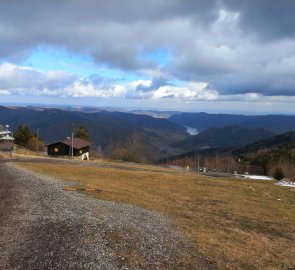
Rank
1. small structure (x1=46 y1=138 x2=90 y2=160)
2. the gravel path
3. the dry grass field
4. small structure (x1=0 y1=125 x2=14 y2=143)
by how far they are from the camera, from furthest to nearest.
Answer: small structure (x1=0 y1=125 x2=14 y2=143)
small structure (x1=46 y1=138 x2=90 y2=160)
the dry grass field
the gravel path

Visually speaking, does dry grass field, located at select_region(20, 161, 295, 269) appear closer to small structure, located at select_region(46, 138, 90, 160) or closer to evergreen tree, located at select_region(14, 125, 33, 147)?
small structure, located at select_region(46, 138, 90, 160)

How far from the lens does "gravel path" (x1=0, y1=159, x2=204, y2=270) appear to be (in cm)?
1470

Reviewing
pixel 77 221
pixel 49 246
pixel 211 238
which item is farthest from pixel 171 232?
pixel 49 246

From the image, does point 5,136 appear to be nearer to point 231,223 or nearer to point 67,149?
point 67,149

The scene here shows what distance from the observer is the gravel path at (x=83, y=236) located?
14.7 metres

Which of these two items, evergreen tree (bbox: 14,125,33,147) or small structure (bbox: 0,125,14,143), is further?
evergreen tree (bbox: 14,125,33,147)

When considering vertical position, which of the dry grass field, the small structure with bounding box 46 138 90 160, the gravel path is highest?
the gravel path

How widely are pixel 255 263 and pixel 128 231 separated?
21.7 feet

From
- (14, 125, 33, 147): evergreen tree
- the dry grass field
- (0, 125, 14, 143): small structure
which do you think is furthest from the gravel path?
(14, 125, 33, 147): evergreen tree

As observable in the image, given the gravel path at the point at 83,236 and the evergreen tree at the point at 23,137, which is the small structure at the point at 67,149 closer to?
the evergreen tree at the point at 23,137

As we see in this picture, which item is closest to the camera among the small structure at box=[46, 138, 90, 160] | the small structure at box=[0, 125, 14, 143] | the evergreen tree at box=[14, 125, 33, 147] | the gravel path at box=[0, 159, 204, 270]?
the gravel path at box=[0, 159, 204, 270]

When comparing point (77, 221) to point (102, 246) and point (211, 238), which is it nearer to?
point (102, 246)

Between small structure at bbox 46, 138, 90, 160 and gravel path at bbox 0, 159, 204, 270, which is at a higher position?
gravel path at bbox 0, 159, 204, 270

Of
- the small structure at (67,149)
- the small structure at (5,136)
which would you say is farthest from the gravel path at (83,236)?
the small structure at (5,136)
